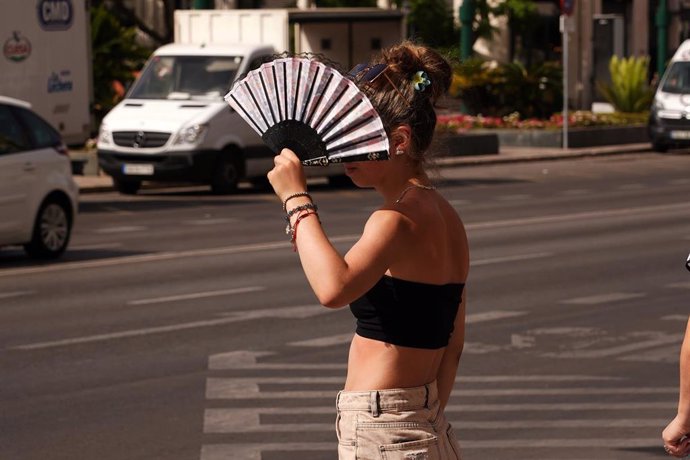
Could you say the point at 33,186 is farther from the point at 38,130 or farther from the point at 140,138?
the point at 140,138

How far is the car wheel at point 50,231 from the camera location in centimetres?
1653

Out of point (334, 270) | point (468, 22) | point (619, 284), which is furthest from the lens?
point (468, 22)

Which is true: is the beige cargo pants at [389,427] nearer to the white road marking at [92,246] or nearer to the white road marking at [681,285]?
the white road marking at [681,285]

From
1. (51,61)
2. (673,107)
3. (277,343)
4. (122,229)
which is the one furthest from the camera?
(673,107)

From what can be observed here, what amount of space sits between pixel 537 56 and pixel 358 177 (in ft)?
174

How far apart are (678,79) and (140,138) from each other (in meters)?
15.3

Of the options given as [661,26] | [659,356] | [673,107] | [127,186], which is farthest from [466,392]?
[661,26]

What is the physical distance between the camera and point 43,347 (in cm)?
1101

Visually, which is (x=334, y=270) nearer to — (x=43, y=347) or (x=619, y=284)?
(x=43, y=347)

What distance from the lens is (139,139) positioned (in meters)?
24.8

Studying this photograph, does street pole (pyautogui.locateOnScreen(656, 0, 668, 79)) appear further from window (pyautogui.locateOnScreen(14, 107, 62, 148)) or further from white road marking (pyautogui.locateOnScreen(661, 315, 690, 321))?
white road marking (pyautogui.locateOnScreen(661, 315, 690, 321))

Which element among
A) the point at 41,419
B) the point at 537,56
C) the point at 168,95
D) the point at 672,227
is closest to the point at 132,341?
the point at 41,419

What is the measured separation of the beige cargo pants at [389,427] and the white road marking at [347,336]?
6934 mm

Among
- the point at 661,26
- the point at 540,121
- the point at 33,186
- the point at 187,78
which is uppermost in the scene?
the point at 187,78
